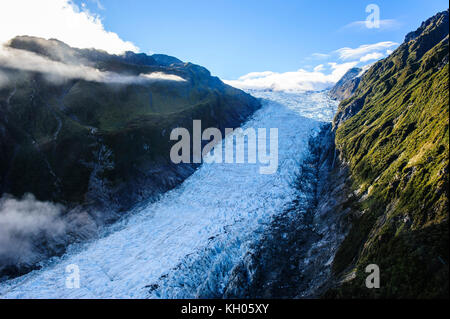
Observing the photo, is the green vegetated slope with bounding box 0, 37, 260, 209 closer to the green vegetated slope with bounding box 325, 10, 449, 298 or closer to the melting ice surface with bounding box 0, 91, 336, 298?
the melting ice surface with bounding box 0, 91, 336, 298

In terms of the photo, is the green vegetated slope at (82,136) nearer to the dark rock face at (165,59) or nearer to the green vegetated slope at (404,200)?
the green vegetated slope at (404,200)

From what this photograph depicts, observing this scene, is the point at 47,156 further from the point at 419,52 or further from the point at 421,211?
the point at 419,52

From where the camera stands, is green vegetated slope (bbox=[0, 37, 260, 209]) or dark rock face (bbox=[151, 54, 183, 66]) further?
dark rock face (bbox=[151, 54, 183, 66])

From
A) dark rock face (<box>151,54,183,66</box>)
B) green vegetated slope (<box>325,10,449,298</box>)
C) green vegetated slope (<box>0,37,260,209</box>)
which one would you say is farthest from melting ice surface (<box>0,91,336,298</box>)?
dark rock face (<box>151,54,183,66</box>)

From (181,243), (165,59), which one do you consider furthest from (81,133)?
(165,59)

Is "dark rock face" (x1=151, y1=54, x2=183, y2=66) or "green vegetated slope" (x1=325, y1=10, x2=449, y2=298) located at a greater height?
"dark rock face" (x1=151, y1=54, x2=183, y2=66)
